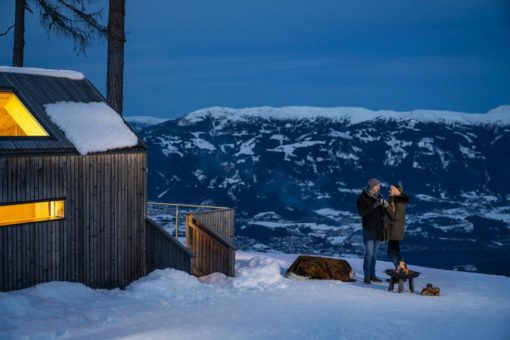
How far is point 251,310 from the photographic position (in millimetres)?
11344

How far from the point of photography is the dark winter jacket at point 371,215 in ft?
46.0

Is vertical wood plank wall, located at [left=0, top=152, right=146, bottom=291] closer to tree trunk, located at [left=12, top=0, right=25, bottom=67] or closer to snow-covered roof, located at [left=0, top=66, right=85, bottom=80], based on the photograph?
snow-covered roof, located at [left=0, top=66, right=85, bottom=80]

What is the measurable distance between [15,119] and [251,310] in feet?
20.2

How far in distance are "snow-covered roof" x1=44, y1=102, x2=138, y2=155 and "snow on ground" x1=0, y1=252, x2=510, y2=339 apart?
2923 mm

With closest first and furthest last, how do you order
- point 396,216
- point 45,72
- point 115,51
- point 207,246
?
point 396,216, point 45,72, point 207,246, point 115,51

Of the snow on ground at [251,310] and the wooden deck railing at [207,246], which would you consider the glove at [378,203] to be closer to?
the snow on ground at [251,310]

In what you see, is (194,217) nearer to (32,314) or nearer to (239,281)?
(239,281)

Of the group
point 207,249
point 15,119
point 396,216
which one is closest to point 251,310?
point 207,249

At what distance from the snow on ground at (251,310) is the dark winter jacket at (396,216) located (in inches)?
48.6

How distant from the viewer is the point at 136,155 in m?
14.4

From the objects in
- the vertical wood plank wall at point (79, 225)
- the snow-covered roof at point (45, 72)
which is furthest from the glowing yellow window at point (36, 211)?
the snow-covered roof at point (45, 72)

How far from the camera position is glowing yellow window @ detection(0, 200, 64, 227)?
40.8ft

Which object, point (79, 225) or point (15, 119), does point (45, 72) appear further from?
point (79, 225)

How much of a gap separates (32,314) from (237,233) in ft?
527
